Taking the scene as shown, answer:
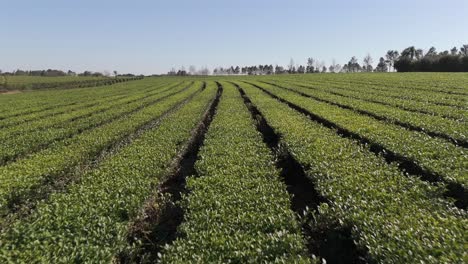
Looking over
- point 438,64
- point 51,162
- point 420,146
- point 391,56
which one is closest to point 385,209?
point 420,146

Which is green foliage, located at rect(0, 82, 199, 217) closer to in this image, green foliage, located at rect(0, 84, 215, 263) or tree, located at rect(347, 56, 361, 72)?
green foliage, located at rect(0, 84, 215, 263)

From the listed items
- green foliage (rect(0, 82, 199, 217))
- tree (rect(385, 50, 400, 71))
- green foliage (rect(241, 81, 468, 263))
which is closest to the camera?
green foliage (rect(241, 81, 468, 263))

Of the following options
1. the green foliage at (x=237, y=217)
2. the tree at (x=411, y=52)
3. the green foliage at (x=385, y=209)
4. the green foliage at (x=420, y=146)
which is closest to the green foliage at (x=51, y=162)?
the green foliage at (x=237, y=217)

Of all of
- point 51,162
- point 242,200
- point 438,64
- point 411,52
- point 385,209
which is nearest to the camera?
point 385,209

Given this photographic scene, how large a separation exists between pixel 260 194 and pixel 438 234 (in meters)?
3.57

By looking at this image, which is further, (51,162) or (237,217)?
(51,162)

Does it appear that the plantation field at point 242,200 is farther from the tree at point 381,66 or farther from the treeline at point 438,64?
the tree at point 381,66

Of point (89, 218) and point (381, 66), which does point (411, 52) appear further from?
point (89, 218)

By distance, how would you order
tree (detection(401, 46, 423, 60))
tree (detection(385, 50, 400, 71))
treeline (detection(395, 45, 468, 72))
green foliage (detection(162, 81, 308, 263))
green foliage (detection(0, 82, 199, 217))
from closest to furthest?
green foliage (detection(162, 81, 308, 263)) → green foliage (detection(0, 82, 199, 217)) → treeline (detection(395, 45, 468, 72)) → tree (detection(401, 46, 423, 60)) → tree (detection(385, 50, 400, 71))

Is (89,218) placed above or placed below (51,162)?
above

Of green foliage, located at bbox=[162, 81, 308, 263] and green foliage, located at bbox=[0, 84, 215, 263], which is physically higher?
green foliage, located at bbox=[0, 84, 215, 263]

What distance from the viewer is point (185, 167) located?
1260 centimetres

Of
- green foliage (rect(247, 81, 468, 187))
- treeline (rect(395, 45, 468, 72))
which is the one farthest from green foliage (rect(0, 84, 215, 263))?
treeline (rect(395, 45, 468, 72))

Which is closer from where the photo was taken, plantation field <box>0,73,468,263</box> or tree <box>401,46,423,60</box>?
plantation field <box>0,73,468,263</box>
